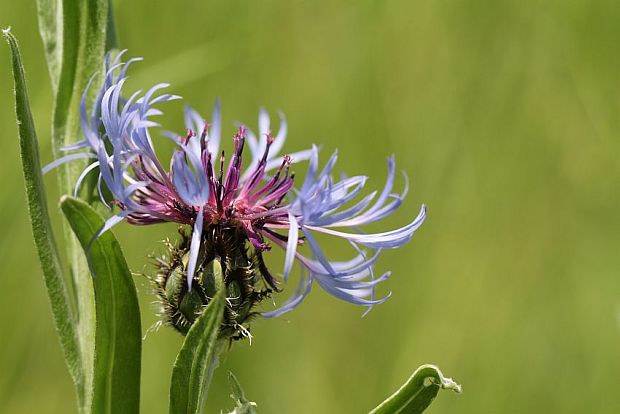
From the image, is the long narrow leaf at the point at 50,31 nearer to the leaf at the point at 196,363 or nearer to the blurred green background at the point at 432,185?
the leaf at the point at 196,363

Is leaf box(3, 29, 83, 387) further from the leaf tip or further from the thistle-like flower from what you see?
the leaf tip

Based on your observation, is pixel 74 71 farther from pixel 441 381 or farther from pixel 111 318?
pixel 441 381

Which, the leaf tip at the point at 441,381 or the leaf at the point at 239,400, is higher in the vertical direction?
the leaf tip at the point at 441,381

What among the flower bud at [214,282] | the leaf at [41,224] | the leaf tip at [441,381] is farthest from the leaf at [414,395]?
the leaf at [41,224]

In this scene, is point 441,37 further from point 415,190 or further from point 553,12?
point 415,190

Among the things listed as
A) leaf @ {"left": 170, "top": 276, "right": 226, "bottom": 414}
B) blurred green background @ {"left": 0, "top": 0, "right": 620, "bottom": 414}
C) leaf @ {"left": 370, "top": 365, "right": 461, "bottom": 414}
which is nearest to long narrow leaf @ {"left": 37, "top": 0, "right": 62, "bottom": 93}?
leaf @ {"left": 170, "top": 276, "right": 226, "bottom": 414}

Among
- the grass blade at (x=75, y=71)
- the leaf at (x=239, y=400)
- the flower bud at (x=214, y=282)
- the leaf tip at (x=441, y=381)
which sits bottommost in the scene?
the leaf at (x=239, y=400)

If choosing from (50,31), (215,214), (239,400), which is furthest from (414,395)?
(50,31)
